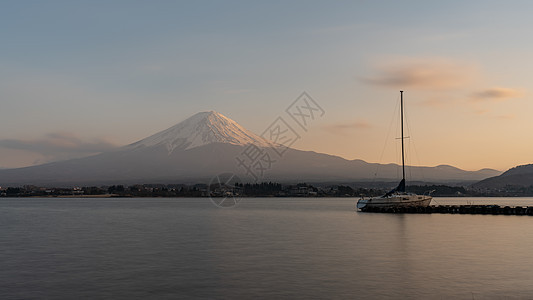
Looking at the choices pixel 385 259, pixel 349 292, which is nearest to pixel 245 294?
pixel 349 292

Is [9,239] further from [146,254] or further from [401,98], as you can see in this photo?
[401,98]

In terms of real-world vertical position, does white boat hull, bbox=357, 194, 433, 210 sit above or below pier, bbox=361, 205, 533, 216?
above

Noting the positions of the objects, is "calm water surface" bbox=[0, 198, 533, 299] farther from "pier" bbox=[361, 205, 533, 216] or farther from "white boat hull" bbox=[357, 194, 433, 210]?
"white boat hull" bbox=[357, 194, 433, 210]

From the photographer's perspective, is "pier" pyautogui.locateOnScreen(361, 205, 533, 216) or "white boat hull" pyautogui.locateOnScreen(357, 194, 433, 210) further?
"white boat hull" pyautogui.locateOnScreen(357, 194, 433, 210)

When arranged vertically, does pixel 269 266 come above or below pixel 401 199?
below

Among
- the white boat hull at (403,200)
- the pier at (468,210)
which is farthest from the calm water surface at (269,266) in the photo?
the white boat hull at (403,200)

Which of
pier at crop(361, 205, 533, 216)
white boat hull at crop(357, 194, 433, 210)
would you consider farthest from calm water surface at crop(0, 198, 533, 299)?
white boat hull at crop(357, 194, 433, 210)

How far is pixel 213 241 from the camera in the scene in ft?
162

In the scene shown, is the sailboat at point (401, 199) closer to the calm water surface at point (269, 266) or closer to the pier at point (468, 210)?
the pier at point (468, 210)

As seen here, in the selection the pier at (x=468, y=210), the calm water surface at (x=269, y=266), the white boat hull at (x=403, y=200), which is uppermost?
the white boat hull at (x=403, y=200)

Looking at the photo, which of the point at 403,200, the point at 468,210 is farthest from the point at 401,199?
the point at 468,210

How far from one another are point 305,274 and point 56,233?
39.9m

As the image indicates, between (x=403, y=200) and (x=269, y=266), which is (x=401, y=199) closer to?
(x=403, y=200)

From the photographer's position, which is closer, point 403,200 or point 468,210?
point 403,200
